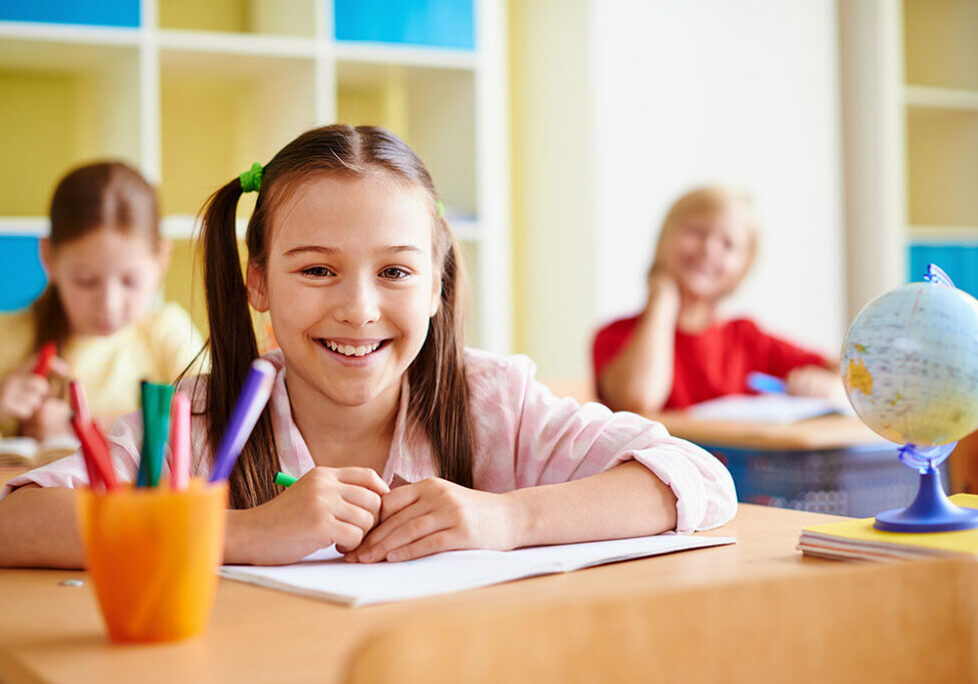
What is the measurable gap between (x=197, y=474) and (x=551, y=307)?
3.01m

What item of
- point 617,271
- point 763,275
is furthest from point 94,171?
point 763,275

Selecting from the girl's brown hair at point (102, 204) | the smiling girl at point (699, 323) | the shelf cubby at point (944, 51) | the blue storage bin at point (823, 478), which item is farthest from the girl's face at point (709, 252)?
the shelf cubby at point (944, 51)

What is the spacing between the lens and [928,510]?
37.4 inches

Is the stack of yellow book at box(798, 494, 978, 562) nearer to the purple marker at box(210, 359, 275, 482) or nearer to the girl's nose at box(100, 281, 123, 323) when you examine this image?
the purple marker at box(210, 359, 275, 482)

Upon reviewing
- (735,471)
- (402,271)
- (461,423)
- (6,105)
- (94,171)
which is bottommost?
(735,471)

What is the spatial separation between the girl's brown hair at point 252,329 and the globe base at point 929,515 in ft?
1.67

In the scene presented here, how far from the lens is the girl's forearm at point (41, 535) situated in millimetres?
980

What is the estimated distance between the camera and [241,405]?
28.5 inches

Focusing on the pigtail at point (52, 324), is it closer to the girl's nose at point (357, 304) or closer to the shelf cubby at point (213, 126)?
the shelf cubby at point (213, 126)

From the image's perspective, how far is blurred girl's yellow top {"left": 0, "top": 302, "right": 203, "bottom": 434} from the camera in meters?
2.65

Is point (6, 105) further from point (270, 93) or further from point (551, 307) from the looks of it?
point (551, 307)

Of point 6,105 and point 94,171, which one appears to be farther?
point 6,105

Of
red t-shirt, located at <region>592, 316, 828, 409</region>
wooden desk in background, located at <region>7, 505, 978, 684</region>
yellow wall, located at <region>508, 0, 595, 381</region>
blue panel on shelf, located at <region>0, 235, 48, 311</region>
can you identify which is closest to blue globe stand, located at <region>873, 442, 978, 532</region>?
wooden desk in background, located at <region>7, 505, 978, 684</region>

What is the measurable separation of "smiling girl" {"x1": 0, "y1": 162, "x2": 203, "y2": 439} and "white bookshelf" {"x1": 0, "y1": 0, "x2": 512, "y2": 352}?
0.49 m
